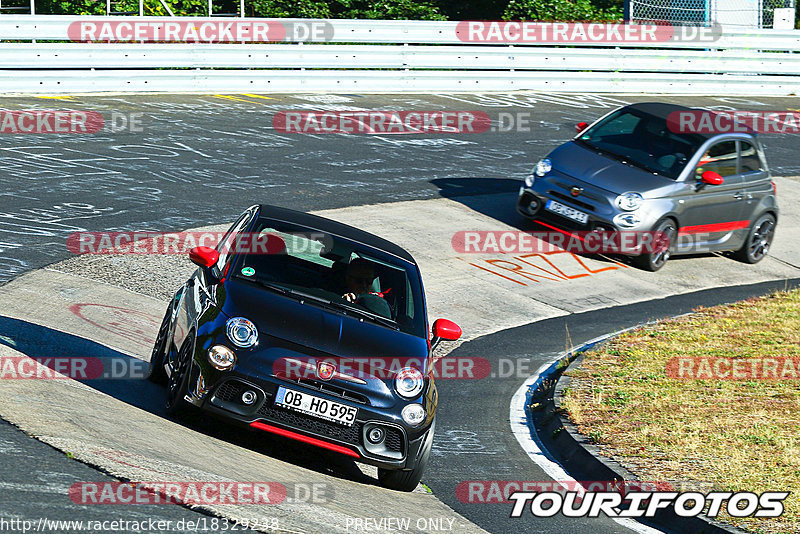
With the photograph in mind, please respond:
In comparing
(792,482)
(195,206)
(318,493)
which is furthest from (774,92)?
(318,493)

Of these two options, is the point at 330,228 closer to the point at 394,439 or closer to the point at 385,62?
the point at 394,439

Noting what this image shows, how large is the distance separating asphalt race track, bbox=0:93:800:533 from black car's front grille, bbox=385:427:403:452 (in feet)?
1.17

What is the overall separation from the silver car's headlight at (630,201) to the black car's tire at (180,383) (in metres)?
8.44

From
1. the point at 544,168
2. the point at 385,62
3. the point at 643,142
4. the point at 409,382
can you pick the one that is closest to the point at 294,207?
the point at 544,168

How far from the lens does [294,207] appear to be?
582 inches

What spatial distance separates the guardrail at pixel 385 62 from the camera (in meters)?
20.1

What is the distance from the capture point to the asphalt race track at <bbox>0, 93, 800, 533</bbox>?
652cm

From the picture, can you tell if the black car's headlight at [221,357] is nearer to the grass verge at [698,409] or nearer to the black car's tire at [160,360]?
the black car's tire at [160,360]

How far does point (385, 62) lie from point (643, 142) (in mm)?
9926

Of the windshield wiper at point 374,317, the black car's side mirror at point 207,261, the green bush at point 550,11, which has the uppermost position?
the green bush at point 550,11

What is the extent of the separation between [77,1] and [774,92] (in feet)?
60.0
